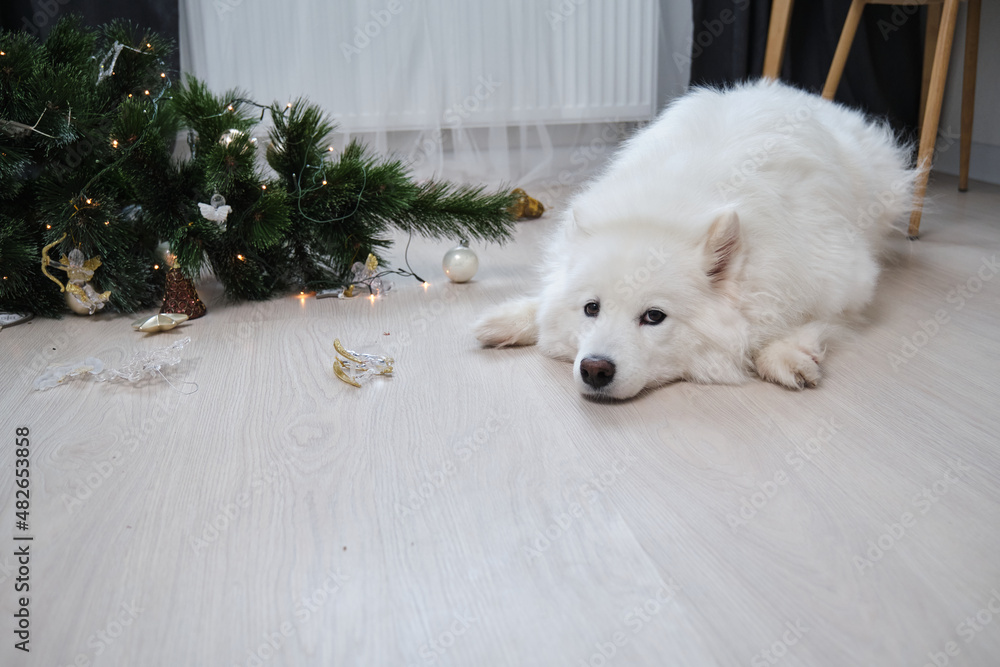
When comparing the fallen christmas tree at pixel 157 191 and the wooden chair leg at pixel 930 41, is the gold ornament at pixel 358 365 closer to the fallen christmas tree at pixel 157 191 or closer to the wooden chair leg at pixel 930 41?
the fallen christmas tree at pixel 157 191

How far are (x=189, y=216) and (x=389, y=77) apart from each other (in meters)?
1.89

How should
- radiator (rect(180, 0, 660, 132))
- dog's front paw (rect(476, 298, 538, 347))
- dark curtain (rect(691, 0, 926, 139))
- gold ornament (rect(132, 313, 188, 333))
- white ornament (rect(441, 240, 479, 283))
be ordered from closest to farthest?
1. dog's front paw (rect(476, 298, 538, 347))
2. gold ornament (rect(132, 313, 188, 333))
3. white ornament (rect(441, 240, 479, 283))
4. radiator (rect(180, 0, 660, 132))
5. dark curtain (rect(691, 0, 926, 139))

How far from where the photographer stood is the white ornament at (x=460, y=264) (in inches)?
Result: 95.0

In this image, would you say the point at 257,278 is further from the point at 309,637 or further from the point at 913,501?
the point at 913,501

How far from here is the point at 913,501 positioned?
1.15 metres

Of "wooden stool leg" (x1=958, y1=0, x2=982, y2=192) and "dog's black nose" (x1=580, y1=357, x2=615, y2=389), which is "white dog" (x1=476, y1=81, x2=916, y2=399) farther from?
"wooden stool leg" (x1=958, y1=0, x2=982, y2=192)

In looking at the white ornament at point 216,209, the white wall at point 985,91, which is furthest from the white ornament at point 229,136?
the white wall at point 985,91

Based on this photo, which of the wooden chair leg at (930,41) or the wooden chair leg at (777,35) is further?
the wooden chair leg at (930,41)

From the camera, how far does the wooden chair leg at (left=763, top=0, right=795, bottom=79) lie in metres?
3.18

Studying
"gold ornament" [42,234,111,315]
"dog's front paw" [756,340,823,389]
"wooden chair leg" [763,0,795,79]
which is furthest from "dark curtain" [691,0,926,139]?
"gold ornament" [42,234,111,315]

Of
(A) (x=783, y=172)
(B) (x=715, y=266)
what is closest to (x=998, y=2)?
(A) (x=783, y=172)

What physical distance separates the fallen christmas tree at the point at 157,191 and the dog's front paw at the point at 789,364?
110 cm

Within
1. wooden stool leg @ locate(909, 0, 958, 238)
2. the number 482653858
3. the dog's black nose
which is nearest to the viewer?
the number 482653858

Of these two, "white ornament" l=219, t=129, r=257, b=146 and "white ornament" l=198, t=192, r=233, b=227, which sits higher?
"white ornament" l=219, t=129, r=257, b=146
